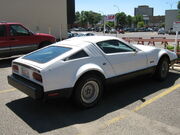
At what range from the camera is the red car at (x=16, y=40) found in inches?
370

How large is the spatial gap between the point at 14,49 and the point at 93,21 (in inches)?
4264

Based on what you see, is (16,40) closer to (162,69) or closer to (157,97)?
(162,69)

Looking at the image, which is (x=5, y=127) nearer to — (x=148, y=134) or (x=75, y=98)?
(x=75, y=98)

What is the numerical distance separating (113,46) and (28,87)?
7.58 feet

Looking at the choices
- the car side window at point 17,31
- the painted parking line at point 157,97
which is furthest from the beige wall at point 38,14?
the painted parking line at point 157,97

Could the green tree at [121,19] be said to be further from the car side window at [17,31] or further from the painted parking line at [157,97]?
the painted parking line at [157,97]

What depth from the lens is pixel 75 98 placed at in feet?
13.9

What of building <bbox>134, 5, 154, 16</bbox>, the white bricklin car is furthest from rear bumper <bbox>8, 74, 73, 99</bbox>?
building <bbox>134, 5, 154, 16</bbox>

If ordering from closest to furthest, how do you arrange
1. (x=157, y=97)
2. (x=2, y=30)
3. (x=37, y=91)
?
(x=37, y=91), (x=157, y=97), (x=2, y=30)

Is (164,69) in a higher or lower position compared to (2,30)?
lower

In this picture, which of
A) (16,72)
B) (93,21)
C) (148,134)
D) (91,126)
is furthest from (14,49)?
(93,21)

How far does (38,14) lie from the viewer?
60.9 feet

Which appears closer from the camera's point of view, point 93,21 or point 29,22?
point 29,22

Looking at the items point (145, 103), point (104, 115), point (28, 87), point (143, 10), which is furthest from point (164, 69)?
point (143, 10)
